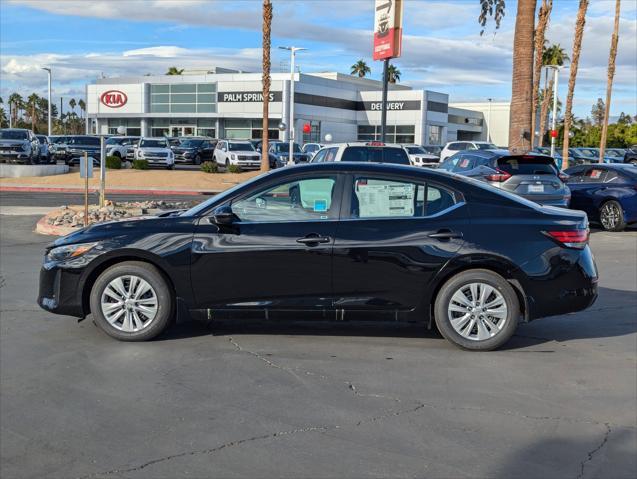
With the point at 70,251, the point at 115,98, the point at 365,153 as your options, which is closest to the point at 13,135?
the point at 365,153

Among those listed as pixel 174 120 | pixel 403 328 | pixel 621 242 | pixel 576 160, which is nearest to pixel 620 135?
pixel 576 160

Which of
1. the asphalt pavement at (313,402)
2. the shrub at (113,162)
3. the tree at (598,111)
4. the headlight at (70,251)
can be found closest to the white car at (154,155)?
the shrub at (113,162)

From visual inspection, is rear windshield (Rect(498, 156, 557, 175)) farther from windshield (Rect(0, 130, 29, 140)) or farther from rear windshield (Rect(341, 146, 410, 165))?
windshield (Rect(0, 130, 29, 140))

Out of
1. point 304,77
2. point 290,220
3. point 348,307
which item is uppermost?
point 304,77

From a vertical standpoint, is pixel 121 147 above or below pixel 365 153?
below

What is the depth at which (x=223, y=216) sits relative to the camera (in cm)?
672

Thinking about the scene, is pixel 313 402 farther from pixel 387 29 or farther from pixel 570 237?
pixel 387 29

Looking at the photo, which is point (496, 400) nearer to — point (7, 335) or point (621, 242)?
point (7, 335)

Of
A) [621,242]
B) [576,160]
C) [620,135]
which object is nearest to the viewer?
[621,242]

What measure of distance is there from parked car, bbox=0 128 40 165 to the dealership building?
119 ft

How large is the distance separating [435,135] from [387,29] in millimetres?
59069

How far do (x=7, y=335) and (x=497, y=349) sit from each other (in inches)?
184

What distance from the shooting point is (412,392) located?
226 inches

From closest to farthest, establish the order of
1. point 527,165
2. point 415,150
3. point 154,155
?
point 527,165 → point 154,155 → point 415,150
